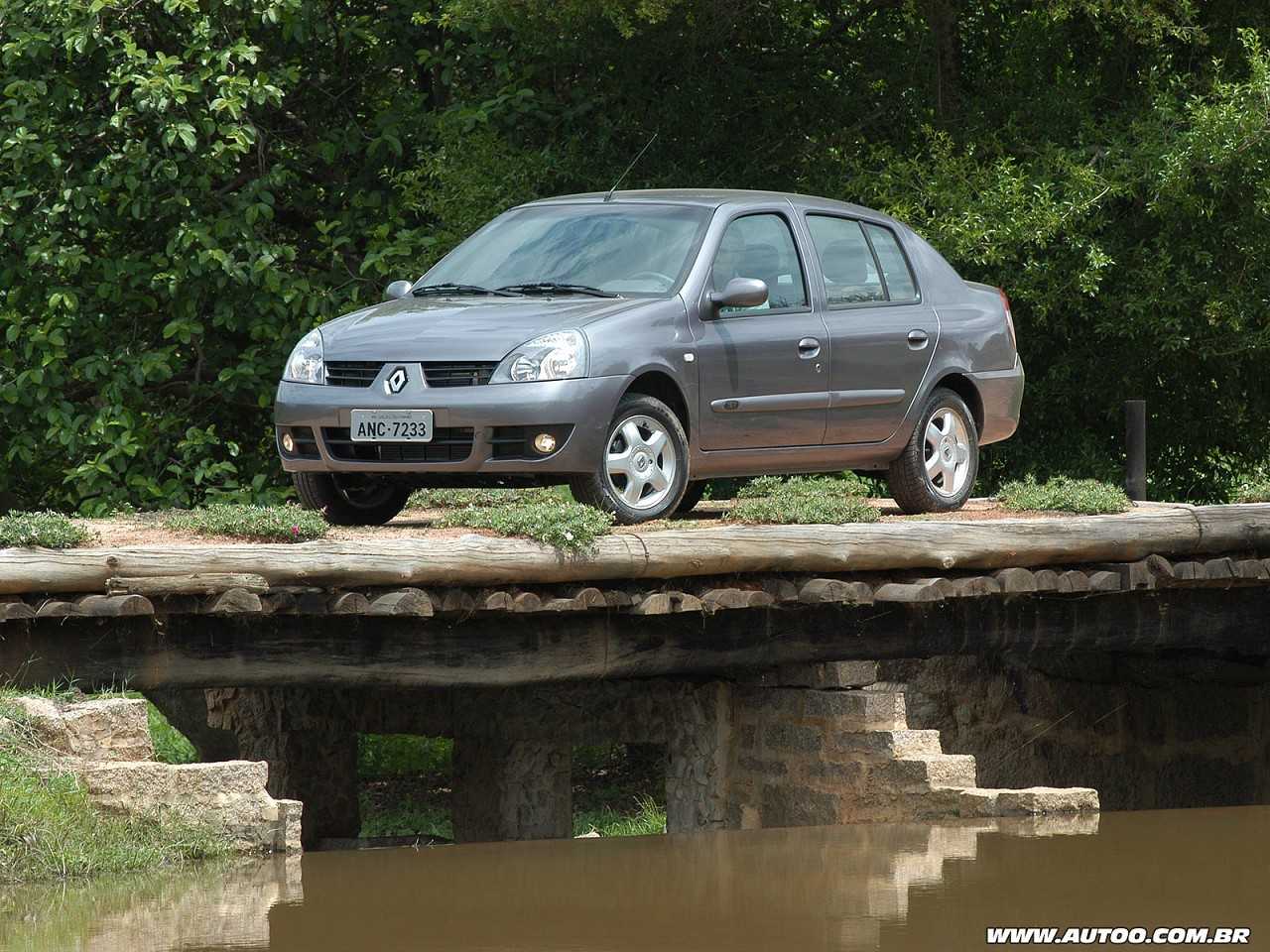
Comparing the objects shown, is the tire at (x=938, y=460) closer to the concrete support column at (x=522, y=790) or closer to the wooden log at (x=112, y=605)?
the concrete support column at (x=522, y=790)

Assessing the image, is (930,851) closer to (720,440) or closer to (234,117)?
(720,440)

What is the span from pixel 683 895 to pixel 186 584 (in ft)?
7.71

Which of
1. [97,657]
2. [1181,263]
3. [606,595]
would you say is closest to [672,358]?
[606,595]

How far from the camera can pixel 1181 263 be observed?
15.9 meters

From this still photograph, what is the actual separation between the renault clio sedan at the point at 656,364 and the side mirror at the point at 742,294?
0.03ft

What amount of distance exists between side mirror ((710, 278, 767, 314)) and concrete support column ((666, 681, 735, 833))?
7.90 ft

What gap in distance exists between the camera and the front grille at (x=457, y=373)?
942 centimetres

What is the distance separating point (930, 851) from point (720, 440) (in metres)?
2.38

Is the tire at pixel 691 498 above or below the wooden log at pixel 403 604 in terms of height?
below

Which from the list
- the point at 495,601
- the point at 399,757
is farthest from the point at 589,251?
the point at 399,757

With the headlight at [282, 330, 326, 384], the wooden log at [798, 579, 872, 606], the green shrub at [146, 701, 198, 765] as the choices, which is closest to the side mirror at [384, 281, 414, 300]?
the headlight at [282, 330, 326, 384]

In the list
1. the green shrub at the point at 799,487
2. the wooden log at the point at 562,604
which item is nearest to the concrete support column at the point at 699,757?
the green shrub at the point at 799,487

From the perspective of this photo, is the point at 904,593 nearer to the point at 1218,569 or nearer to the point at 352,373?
the point at 1218,569

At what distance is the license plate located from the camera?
9.41 metres
